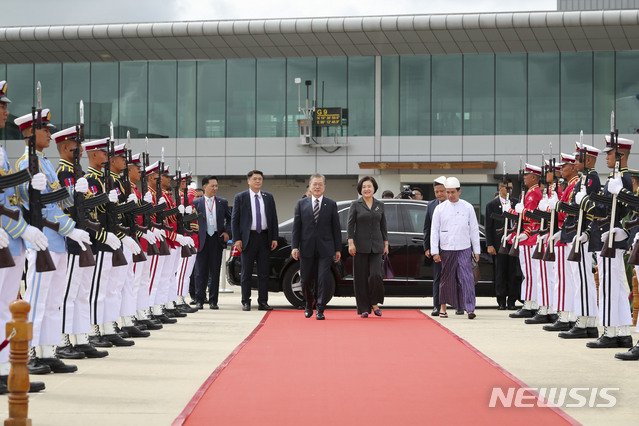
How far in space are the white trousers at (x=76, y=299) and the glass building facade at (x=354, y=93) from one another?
97.9ft

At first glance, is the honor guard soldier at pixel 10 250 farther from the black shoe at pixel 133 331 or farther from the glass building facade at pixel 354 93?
the glass building facade at pixel 354 93

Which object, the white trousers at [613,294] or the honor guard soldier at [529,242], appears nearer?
the white trousers at [613,294]

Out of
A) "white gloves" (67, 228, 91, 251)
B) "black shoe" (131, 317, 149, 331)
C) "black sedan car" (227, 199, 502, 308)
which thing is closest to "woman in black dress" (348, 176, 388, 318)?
"black sedan car" (227, 199, 502, 308)

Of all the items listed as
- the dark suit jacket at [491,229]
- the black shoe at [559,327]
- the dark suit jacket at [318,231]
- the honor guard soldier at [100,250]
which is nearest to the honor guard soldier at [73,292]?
the honor guard soldier at [100,250]

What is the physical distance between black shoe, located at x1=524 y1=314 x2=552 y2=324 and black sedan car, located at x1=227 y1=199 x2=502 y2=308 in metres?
2.07

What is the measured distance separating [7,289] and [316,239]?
721 cm

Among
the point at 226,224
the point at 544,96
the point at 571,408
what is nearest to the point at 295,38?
the point at 544,96

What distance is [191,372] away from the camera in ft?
26.8

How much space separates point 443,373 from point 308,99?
31.1 m

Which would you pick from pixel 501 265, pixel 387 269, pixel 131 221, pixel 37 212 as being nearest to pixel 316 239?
pixel 387 269

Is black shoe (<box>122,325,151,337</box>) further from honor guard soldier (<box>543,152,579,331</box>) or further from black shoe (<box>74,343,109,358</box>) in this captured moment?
honor guard soldier (<box>543,152,579,331</box>)

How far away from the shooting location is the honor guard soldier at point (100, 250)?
31.2 ft

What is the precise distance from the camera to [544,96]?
37375 mm

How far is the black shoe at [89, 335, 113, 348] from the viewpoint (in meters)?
9.97
